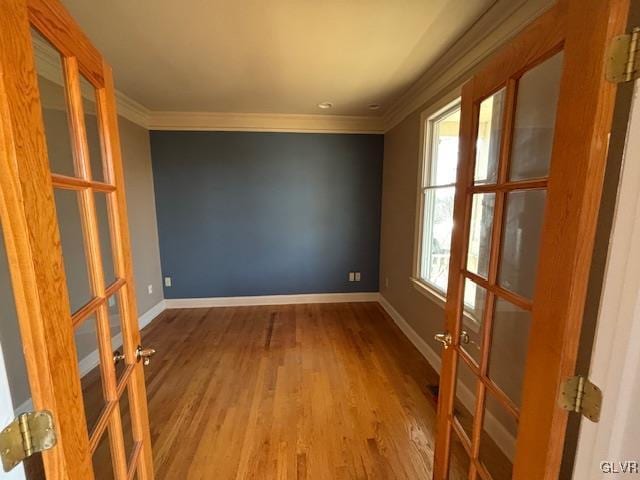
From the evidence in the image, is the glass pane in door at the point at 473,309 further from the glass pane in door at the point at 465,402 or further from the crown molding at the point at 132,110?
the crown molding at the point at 132,110

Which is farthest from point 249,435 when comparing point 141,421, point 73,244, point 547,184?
point 547,184

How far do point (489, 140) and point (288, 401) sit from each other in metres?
2.15

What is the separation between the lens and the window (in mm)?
2498

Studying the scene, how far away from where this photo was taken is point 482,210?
1.33 meters

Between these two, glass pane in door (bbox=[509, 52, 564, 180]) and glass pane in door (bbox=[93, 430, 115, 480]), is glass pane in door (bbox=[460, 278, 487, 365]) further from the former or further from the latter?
glass pane in door (bbox=[93, 430, 115, 480])

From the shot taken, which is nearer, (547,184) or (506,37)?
(547,184)

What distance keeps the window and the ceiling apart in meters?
0.54

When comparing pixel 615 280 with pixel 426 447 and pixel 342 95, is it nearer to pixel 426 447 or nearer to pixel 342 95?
pixel 426 447

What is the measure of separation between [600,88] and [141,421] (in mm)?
1819

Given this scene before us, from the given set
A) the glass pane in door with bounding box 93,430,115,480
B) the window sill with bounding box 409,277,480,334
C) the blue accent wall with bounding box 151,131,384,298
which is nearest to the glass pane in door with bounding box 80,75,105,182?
the glass pane in door with bounding box 93,430,115,480

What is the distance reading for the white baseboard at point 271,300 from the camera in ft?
12.8

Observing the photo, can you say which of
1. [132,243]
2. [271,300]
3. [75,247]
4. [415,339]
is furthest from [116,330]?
[271,300]

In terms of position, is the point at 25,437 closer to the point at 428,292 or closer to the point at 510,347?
the point at 510,347

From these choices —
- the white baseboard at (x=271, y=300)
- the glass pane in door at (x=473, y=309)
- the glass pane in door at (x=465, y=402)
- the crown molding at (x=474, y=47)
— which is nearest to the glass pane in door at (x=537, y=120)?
the crown molding at (x=474, y=47)
